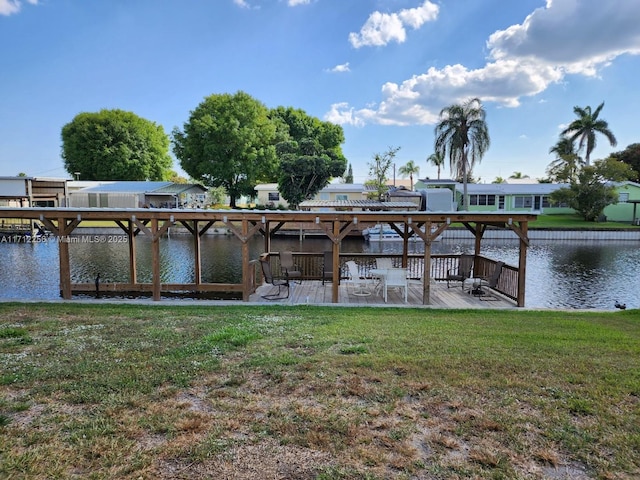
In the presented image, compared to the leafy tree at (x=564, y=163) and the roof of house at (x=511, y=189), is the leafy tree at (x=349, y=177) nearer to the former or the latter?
the roof of house at (x=511, y=189)

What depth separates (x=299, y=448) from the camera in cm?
295

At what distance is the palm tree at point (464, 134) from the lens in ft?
120

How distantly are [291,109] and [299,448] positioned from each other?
5183 cm

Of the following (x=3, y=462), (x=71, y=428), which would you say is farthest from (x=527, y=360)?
(x=3, y=462)

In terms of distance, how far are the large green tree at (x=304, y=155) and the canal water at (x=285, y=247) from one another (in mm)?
8160

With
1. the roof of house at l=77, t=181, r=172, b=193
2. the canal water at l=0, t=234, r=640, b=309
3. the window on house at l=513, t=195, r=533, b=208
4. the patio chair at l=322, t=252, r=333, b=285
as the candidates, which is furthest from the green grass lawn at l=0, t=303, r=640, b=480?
the window on house at l=513, t=195, r=533, b=208

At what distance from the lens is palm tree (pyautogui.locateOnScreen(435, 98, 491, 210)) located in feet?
120

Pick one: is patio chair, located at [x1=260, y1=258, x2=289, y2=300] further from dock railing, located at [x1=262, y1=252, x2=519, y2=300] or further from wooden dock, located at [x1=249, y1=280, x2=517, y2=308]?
dock railing, located at [x1=262, y1=252, x2=519, y2=300]

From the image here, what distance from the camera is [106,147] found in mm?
47688

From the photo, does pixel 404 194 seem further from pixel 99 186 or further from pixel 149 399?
pixel 149 399

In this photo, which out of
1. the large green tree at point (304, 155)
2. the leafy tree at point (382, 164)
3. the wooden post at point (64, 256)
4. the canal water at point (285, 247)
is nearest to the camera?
the wooden post at point (64, 256)

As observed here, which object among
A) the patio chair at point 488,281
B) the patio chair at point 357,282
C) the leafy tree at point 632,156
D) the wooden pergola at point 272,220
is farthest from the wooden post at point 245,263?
the leafy tree at point 632,156

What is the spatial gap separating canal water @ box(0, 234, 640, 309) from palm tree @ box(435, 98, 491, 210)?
37.3 feet

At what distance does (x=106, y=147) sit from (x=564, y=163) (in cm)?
5235
